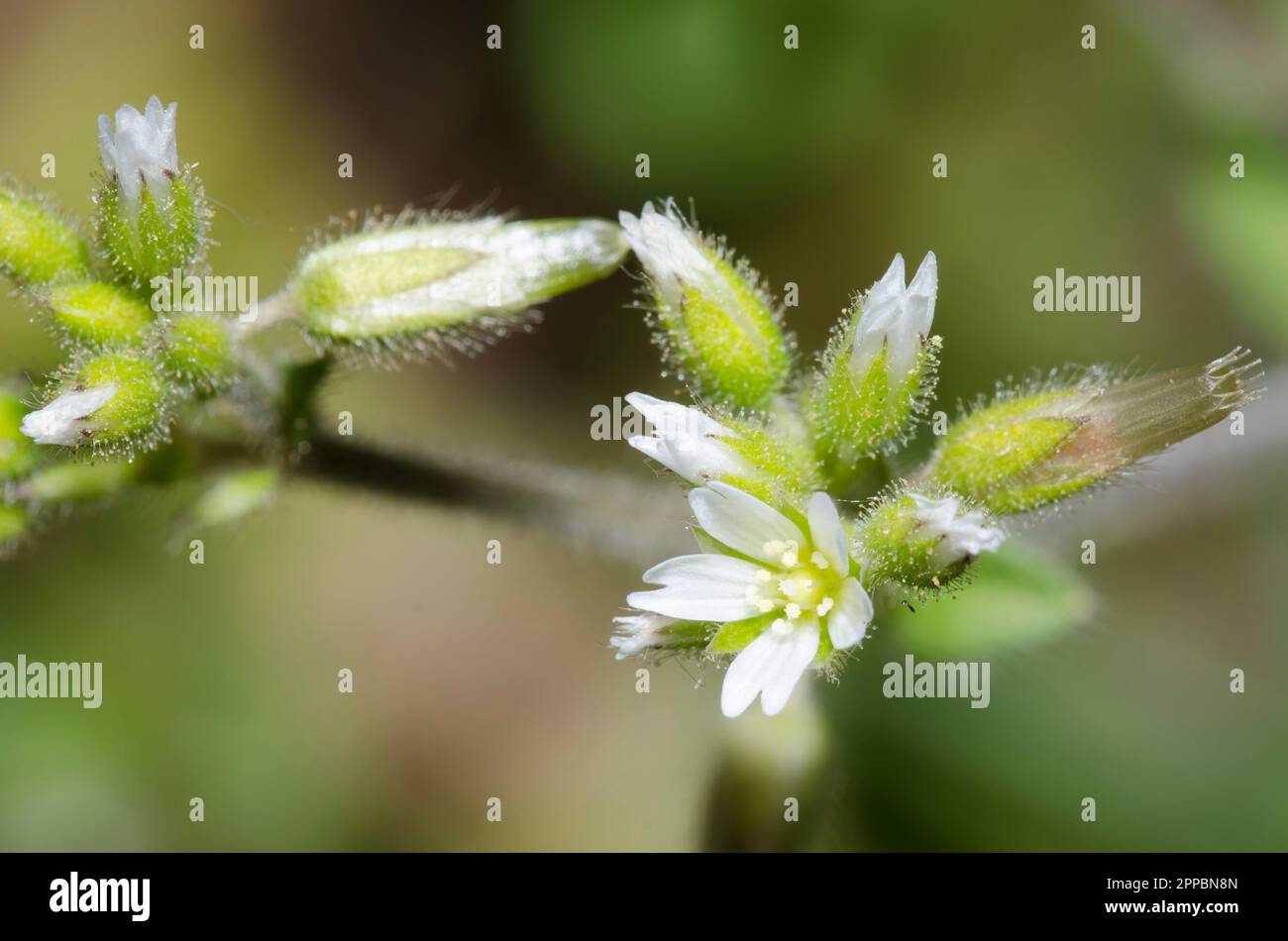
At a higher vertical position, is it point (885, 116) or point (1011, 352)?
point (885, 116)

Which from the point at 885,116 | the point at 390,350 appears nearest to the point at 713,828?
the point at 390,350

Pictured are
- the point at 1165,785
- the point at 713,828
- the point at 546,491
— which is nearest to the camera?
the point at 713,828

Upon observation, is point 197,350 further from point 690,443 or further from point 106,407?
point 690,443

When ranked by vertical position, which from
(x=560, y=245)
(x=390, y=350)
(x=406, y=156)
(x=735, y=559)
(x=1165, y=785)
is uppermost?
(x=406, y=156)

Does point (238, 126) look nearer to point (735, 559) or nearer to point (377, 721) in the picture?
point (377, 721)

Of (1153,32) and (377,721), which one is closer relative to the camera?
(1153,32)

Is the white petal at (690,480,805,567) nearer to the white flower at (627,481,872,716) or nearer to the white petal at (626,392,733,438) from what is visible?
the white flower at (627,481,872,716)

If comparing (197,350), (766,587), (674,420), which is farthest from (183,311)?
(766,587)

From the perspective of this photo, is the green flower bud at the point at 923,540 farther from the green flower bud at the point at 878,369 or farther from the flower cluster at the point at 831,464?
the green flower bud at the point at 878,369
